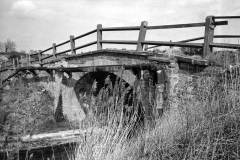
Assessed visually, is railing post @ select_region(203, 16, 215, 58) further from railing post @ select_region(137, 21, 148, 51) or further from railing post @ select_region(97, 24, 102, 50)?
railing post @ select_region(97, 24, 102, 50)

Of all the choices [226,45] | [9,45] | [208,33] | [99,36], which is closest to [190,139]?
[226,45]

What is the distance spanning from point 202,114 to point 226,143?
0.61 meters

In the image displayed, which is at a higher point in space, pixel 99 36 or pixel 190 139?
Answer: pixel 99 36

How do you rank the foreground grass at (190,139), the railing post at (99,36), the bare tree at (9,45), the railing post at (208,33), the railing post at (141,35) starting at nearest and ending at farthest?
1. the foreground grass at (190,139)
2. the railing post at (208,33)
3. the railing post at (141,35)
4. the railing post at (99,36)
5. the bare tree at (9,45)

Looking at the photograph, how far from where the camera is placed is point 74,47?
11312 millimetres

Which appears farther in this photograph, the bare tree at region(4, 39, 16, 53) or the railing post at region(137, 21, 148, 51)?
the bare tree at region(4, 39, 16, 53)

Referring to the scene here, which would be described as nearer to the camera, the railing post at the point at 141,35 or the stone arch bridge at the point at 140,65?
the stone arch bridge at the point at 140,65

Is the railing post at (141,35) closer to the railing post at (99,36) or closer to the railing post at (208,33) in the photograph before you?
the railing post at (208,33)

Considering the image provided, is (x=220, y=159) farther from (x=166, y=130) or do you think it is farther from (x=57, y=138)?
(x=57, y=138)

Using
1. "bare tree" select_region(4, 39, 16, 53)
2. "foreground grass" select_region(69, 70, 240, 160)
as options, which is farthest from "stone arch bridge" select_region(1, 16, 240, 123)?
"bare tree" select_region(4, 39, 16, 53)

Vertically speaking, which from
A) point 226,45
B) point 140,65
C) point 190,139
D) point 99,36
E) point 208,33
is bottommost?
point 190,139

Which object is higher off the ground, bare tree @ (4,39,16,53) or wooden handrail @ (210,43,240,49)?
bare tree @ (4,39,16,53)

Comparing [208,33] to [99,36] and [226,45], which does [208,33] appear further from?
Result: [99,36]

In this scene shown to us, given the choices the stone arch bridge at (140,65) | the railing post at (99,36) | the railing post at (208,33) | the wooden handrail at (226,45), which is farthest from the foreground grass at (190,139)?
the railing post at (99,36)
